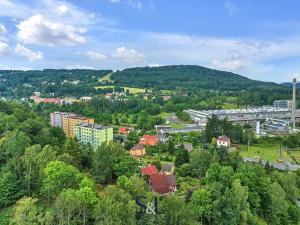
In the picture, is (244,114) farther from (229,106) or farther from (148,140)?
(148,140)

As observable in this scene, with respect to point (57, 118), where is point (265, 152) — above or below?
below

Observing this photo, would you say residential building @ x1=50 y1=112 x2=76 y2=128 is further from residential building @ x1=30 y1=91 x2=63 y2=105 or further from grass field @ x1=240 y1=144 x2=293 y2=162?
grass field @ x1=240 y1=144 x2=293 y2=162

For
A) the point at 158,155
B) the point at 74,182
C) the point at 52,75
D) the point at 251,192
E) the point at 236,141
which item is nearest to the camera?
the point at 74,182

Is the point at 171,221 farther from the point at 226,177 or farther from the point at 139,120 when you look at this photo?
the point at 139,120

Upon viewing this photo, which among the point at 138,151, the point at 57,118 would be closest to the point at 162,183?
the point at 138,151

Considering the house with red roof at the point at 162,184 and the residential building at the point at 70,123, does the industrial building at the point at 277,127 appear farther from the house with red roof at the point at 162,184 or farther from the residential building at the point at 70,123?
the house with red roof at the point at 162,184

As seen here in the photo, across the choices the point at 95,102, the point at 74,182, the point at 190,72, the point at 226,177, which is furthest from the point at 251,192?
the point at 190,72

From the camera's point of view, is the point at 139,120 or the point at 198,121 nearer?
the point at 139,120
